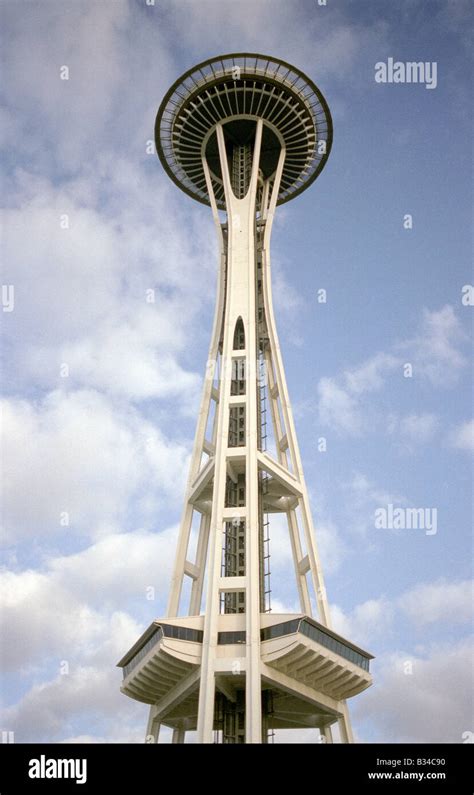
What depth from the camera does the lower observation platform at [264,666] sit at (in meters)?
42.6

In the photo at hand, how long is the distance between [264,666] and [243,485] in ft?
47.7

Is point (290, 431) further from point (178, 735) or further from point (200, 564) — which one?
point (178, 735)

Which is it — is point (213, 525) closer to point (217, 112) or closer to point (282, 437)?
point (282, 437)

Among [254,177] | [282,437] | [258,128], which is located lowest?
[282,437]

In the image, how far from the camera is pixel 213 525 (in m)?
46.7

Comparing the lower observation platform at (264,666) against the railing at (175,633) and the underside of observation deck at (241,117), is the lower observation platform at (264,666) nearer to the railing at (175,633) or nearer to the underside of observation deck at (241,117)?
the railing at (175,633)

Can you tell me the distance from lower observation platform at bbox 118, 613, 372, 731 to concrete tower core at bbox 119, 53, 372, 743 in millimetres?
89

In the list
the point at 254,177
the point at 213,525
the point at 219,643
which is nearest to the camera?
the point at 219,643

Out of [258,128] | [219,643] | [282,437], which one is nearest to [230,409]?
[282,437]

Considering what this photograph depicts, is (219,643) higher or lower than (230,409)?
lower
